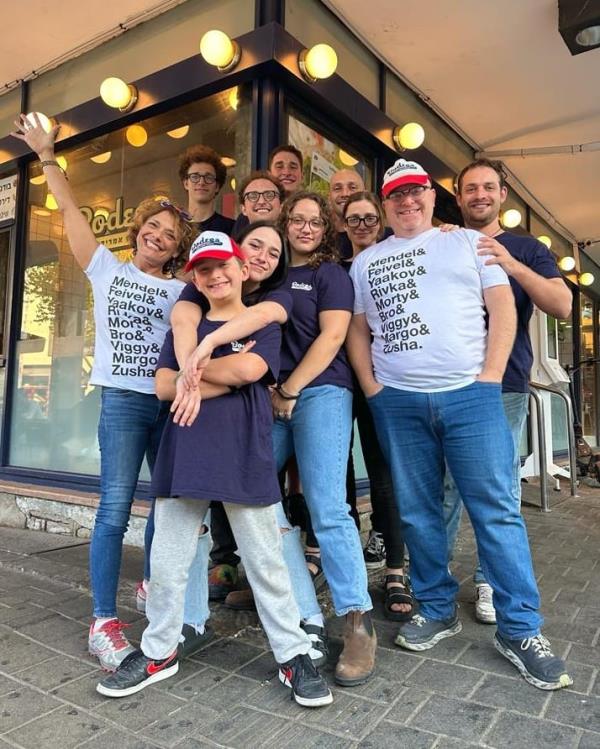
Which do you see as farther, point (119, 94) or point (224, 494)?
point (119, 94)

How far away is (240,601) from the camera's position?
269cm

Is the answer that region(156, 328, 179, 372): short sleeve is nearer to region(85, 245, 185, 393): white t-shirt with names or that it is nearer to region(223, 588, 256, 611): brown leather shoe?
→ region(85, 245, 185, 393): white t-shirt with names

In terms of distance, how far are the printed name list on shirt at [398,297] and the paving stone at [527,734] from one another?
1278 mm

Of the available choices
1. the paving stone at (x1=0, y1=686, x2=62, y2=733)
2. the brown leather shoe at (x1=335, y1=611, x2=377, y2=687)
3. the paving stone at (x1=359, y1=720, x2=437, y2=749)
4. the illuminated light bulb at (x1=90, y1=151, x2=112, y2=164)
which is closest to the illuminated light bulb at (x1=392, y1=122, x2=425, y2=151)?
the illuminated light bulb at (x1=90, y1=151, x2=112, y2=164)

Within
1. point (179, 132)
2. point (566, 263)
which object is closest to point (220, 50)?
point (179, 132)

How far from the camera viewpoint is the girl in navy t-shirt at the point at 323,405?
211 centimetres

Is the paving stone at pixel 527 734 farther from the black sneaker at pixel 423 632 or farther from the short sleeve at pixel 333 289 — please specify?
the short sleeve at pixel 333 289

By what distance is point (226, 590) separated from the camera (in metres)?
2.85

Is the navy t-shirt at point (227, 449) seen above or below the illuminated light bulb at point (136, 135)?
below

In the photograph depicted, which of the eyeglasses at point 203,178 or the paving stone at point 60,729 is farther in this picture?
the eyeglasses at point 203,178

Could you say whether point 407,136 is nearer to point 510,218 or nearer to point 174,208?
point 510,218

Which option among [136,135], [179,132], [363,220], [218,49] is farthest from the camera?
[136,135]

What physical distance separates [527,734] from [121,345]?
1.96 meters

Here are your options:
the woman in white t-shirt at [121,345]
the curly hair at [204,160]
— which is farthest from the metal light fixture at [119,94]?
the woman in white t-shirt at [121,345]
